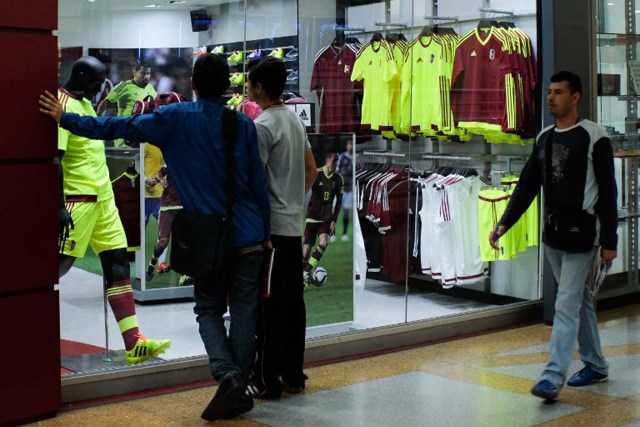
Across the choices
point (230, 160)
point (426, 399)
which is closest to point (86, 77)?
point (230, 160)

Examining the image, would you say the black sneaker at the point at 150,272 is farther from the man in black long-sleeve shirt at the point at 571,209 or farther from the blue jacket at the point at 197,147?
the man in black long-sleeve shirt at the point at 571,209

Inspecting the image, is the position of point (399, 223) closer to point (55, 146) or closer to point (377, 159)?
point (377, 159)

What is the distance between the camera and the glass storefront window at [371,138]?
514cm

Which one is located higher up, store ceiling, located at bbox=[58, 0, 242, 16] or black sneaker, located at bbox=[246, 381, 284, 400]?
store ceiling, located at bbox=[58, 0, 242, 16]

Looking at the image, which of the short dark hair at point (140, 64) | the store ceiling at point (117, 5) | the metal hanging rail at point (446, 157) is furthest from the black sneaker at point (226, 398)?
the metal hanging rail at point (446, 157)

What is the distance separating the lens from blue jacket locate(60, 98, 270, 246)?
14.7 ft

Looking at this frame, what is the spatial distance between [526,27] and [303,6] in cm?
184

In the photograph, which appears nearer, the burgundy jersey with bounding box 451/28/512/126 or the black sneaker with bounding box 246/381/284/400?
the black sneaker with bounding box 246/381/284/400

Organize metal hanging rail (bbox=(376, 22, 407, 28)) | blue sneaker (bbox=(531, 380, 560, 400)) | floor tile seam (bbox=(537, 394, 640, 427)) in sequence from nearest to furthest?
floor tile seam (bbox=(537, 394, 640, 427)), blue sneaker (bbox=(531, 380, 560, 400)), metal hanging rail (bbox=(376, 22, 407, 28))

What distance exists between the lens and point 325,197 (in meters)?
6.06

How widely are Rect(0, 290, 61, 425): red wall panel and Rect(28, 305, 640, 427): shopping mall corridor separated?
13 cm

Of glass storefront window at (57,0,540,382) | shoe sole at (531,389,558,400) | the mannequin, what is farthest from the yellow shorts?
shoe sole at (531,389,558,400)

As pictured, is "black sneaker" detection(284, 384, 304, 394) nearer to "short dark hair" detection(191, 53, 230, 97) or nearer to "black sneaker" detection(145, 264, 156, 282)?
"black sneaker" detection(145, 264, 156, 282)

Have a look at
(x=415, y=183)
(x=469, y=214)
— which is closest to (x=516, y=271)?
(x=469, y=214)
